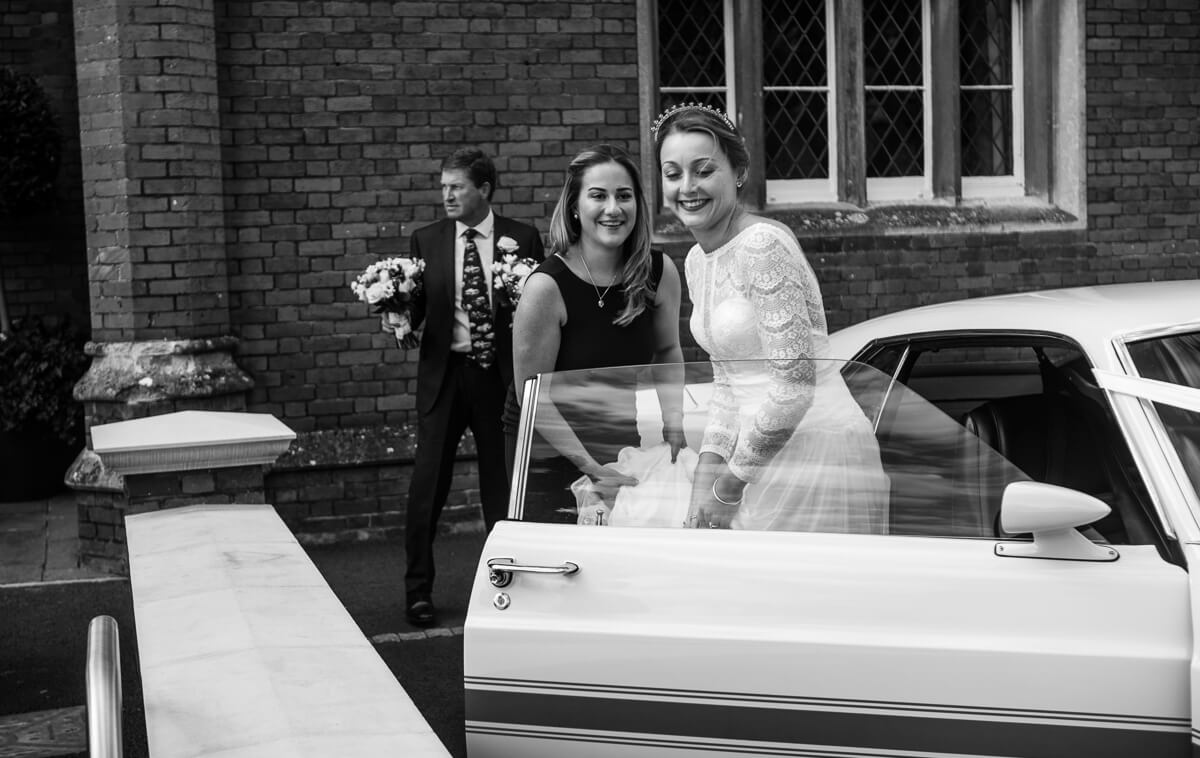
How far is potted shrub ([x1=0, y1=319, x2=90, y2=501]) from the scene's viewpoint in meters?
8.46

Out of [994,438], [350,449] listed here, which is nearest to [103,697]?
[994,438]

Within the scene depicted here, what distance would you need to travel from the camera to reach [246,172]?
7473mm

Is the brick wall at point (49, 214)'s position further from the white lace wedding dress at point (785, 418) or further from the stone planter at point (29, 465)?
the white lace wedding dress at point (785, 418)

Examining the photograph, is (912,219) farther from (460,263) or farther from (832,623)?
(832,623)

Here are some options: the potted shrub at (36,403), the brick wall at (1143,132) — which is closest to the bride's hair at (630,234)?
the potted shrub at (36,403)

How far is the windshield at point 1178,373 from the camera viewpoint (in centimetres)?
281

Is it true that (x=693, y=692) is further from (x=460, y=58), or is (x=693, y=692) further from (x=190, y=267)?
(x=460, y=58)

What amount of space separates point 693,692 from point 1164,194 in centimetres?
769

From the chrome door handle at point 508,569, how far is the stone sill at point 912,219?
18.4 feet

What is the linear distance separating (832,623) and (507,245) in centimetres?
335

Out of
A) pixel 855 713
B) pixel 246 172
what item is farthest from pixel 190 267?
pixel 855 713

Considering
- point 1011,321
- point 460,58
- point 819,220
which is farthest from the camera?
point 819,220

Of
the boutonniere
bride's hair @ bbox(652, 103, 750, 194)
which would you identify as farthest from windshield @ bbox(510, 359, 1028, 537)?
the boutonniere

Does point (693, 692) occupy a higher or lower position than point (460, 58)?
lower
